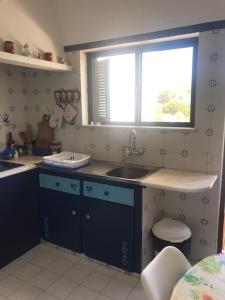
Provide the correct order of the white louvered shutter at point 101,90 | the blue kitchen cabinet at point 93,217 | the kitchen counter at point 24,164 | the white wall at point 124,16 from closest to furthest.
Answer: the white wall at point 124,16, the blue kitchen cabinet at point 93,217, the kitchen counter at point 24,164, the white louvered shutter at point 101,90

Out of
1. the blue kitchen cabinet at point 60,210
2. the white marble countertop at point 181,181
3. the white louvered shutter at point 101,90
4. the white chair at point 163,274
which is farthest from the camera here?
the white louvered shutter at point 101,90

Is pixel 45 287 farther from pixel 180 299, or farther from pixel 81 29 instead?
pixel 81 29

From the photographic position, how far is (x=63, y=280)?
197cm

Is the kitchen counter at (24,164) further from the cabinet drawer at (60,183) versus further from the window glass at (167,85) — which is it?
the window glass at (167,85)

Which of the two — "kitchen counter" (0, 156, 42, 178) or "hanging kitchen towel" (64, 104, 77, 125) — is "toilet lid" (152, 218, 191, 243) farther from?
"hanging kitchen towel" (64, 104, 77, 125)

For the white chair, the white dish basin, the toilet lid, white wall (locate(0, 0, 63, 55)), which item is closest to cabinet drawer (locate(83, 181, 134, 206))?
the white dish basin

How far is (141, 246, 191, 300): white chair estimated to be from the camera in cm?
98

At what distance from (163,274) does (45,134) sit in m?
2.05

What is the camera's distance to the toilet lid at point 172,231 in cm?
191

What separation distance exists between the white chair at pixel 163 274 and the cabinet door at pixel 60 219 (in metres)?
1.13

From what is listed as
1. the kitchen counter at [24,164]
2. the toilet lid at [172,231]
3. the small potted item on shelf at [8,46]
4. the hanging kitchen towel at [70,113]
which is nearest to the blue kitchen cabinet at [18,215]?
the kitchen counter at [24,164]

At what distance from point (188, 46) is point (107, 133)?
1.02 metres

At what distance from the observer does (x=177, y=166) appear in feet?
6.95

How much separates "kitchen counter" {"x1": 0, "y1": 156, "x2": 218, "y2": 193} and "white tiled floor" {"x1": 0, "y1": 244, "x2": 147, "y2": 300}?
77cm
